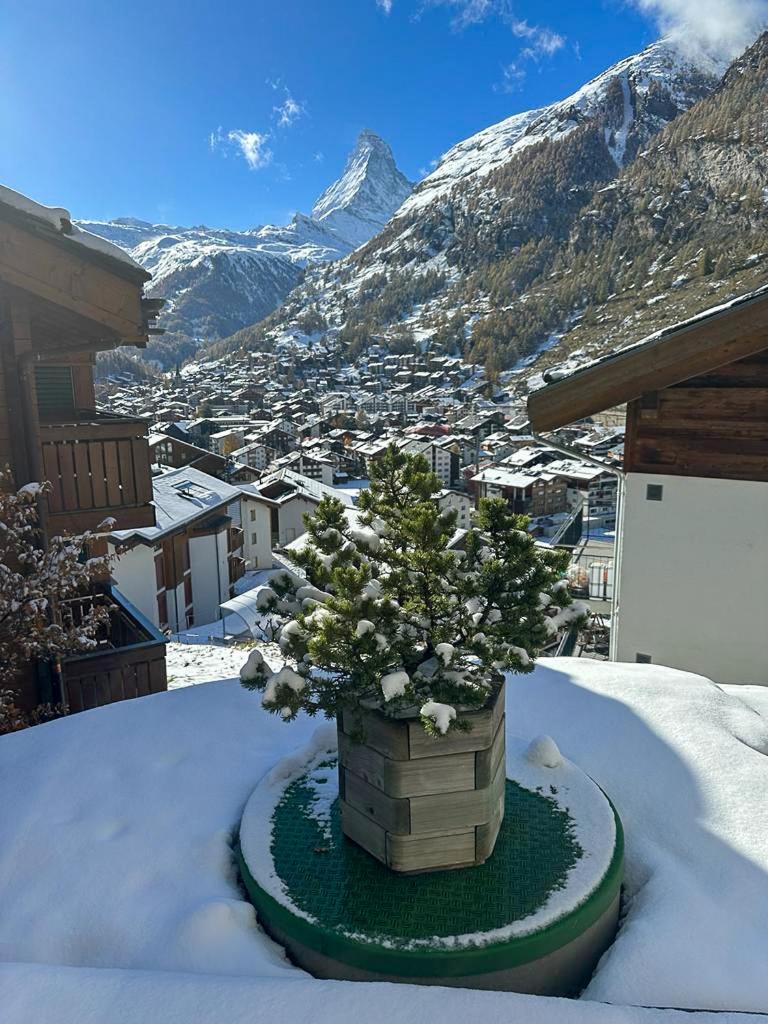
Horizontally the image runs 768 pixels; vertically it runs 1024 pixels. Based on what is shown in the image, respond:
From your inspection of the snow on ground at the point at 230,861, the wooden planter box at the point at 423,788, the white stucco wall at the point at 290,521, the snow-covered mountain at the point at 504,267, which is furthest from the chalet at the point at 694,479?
the snow-covered mountain at the point at 504,267

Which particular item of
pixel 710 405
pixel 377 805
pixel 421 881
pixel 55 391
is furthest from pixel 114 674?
pixel 710 405

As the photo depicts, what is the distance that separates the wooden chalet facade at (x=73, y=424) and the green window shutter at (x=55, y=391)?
188 centimetres

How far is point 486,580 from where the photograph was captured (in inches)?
110

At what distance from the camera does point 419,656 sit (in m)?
2.92

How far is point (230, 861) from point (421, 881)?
91 centimetres

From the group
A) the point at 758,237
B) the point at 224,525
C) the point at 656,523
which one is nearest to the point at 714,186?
the point at 758,237

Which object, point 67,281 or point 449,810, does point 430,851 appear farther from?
point 67,281

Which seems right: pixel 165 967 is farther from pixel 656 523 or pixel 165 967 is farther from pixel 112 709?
pixel 656 523

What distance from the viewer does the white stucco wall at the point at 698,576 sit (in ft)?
17.9

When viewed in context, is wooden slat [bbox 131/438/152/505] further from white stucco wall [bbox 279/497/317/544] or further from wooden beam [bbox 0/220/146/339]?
white stucco wall [bbox 279/497/317/544]

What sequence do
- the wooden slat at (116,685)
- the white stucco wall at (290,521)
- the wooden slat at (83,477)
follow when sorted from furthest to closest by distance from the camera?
the white stucco wall at (290,521) < the wooden slat at (83,477) < the wooden slat at (116,685)

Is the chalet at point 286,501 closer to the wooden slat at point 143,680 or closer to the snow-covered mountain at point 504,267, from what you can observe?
the wooden slat at point 143,680

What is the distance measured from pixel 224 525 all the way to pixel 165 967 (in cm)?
2044

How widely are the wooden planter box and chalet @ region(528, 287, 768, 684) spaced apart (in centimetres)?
348
